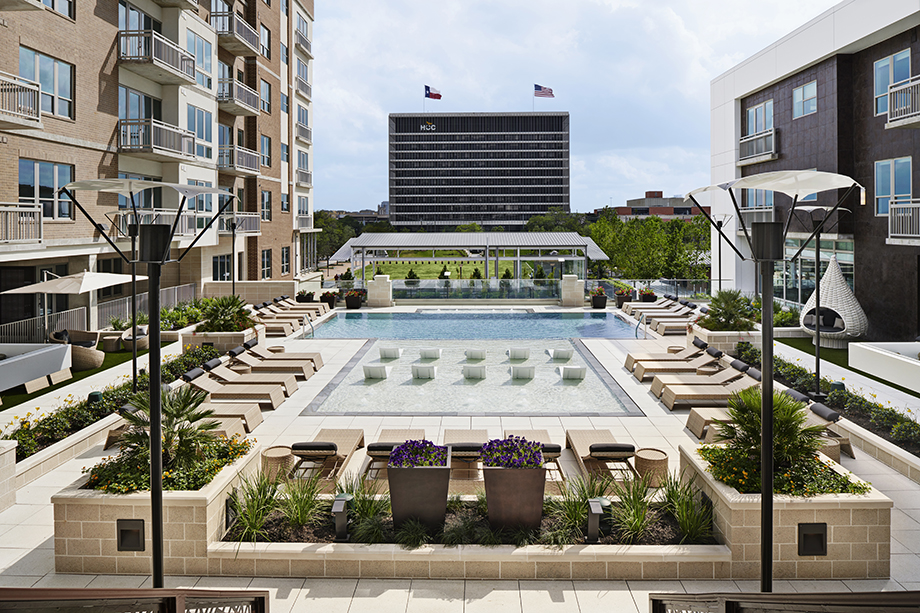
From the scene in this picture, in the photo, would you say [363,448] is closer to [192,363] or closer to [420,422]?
[420,422]

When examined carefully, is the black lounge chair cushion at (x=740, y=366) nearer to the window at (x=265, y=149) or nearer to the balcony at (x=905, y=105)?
the balcony at (x=905, y=105)

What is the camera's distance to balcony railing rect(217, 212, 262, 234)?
30.9m

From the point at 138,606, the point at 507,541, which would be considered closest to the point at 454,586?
the point at 507,541

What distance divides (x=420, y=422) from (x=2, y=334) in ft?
39.1

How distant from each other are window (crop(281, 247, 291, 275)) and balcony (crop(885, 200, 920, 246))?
32857mm

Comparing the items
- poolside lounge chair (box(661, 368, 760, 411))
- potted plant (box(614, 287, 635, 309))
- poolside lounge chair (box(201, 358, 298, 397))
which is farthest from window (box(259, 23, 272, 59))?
poolside lounge chair (box(661, 368, 760, 411))

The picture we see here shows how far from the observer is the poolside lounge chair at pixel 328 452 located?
362 inches

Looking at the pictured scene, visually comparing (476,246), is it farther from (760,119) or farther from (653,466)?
(653,466)

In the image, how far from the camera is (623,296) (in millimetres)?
31797

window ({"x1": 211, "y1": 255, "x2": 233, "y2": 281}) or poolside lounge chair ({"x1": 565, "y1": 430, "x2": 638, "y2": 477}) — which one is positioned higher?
window ({"x1": 211, "y1": 255, "x2": 233, "y2": 281})

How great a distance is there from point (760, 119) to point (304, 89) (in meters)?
29.9

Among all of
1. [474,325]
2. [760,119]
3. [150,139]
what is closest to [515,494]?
[474,325]

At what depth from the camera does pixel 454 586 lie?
6.50 metres

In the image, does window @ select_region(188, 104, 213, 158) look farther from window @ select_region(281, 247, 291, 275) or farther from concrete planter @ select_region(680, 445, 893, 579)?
concrete planter @ select_region(680, 445, 893, 579)
